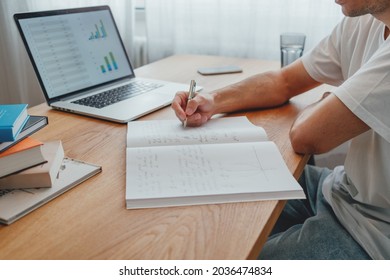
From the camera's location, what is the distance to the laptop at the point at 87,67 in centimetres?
105

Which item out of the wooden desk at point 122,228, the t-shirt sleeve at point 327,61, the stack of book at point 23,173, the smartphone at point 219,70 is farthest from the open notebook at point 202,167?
the smartphone at point 219,70

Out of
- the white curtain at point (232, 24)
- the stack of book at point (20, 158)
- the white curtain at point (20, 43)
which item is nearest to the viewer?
the stack of book at point (20, 158)

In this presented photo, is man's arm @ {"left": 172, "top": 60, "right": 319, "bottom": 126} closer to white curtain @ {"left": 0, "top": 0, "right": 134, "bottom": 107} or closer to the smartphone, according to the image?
the smartphone

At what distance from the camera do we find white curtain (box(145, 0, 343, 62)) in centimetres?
160

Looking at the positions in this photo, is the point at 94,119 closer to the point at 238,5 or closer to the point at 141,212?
the point at 141,212

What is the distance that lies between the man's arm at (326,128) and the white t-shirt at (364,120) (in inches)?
0.9

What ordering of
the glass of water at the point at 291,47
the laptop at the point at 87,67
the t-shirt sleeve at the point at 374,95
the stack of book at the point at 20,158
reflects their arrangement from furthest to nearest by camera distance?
the glass of water at the point at 291,47
the laptop at the point at 87,67
the t-shirt sleeve at the point at 374,95
the stack of book at the point at 20,158

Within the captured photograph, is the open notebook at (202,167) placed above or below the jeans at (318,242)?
above

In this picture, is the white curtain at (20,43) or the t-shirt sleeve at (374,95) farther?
the white curtain at (20,43)

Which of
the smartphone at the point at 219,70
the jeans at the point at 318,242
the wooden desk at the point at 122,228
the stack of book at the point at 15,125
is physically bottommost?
the jeans at the point at 318,242

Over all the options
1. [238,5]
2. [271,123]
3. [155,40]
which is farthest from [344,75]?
[155,40]

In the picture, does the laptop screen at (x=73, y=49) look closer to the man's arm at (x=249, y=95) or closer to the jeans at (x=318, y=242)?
the man's arm at (x=249, y=95)

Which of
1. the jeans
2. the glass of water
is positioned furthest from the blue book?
the glass of water

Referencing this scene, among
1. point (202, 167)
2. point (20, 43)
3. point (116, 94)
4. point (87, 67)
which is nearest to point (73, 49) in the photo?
point (87, 67)
